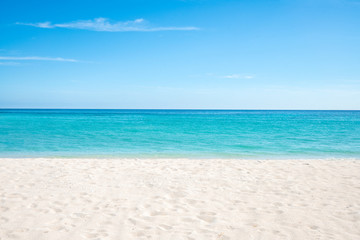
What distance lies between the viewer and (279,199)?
5590 mm

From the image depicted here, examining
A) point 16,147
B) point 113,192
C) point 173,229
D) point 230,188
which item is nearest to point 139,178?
point 113,192

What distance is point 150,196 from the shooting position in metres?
5.75

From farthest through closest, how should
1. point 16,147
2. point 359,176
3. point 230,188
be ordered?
point 16,147
point 359,176
point 230,188

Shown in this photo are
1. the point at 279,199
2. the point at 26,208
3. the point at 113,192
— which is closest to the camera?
the point at 26,208

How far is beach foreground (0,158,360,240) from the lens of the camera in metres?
4.07

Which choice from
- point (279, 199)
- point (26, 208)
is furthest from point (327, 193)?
point (26, 208)

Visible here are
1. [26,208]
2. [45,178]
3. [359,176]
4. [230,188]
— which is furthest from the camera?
[359,176]

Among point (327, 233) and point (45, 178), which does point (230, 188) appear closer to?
point (327, 233)

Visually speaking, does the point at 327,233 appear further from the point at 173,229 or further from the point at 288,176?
the point at 288,176

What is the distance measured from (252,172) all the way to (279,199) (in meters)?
2.53

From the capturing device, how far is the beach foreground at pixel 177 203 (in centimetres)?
407

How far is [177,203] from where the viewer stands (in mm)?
5312

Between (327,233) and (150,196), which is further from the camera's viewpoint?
(150,196)

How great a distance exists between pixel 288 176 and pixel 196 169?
310 centimetres
